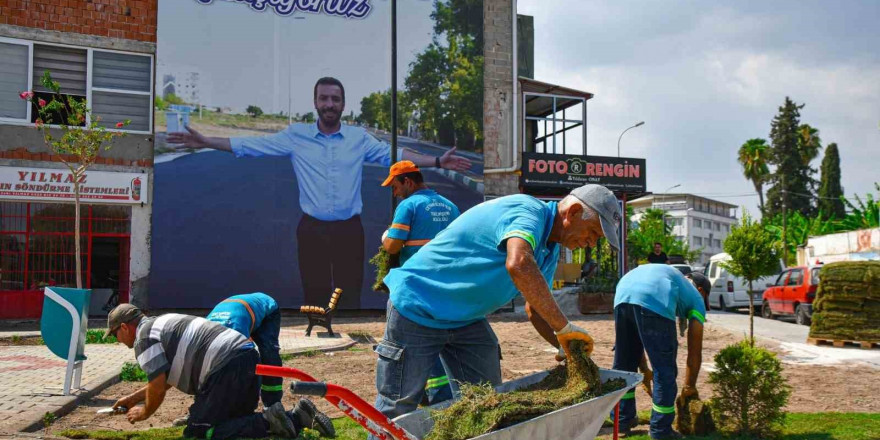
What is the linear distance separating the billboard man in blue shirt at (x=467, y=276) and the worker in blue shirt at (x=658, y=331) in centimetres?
213

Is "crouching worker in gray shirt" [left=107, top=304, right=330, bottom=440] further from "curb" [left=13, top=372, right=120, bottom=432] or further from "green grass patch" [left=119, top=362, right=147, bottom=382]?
"green grass patch" [left=119, top=362, right=147, bottom=382]

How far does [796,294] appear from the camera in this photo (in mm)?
18812

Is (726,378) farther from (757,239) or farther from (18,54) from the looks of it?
(18,54)

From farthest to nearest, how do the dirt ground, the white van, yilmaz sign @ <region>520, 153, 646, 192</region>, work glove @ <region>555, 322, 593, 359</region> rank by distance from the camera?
1. the white van
2. yilmaz sign @ <region>520, 153, 646, 192</region>
3. the dirt ground
4. work glove @ <region>555, 322, 593, 359</region>

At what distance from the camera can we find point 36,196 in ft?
60.1

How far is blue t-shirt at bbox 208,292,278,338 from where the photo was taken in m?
6.00

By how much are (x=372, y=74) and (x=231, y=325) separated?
16916 mm

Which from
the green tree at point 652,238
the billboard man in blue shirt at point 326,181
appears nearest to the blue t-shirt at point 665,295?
the billboard man in blue shirt at point 326,181

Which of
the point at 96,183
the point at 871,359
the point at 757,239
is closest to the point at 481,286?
the point at 757,239

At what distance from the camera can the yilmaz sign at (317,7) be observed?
2138 centimetres

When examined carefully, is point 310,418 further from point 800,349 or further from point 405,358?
point 800,349

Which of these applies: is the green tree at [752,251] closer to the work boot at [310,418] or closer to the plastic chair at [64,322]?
the work boot at [310,418]

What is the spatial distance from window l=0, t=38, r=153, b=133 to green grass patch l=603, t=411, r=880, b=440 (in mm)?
17111

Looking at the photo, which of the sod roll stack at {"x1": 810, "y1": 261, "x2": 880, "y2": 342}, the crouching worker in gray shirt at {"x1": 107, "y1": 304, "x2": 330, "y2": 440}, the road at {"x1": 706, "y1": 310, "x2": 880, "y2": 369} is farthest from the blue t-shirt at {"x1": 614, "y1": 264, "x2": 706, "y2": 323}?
the sod roll stack at {"x1": 810, "y1": 261, "x2": 880, "y2": 342}
